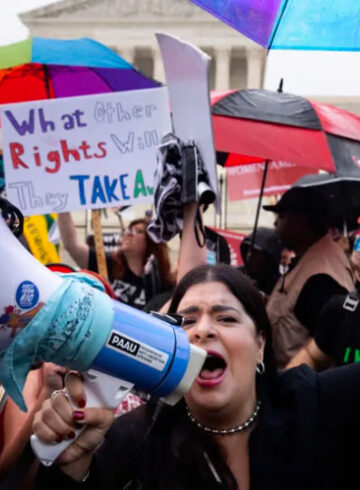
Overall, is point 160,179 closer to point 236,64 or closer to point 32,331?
point 32,331

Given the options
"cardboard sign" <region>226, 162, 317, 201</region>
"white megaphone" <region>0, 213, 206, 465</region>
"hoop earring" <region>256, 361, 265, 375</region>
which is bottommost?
"cardboard sign" <region>226, 162, 317, 201</region>

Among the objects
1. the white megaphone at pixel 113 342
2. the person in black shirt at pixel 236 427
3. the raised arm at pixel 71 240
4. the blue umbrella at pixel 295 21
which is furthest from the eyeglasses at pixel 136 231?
the white megaphone at pixel 113 342

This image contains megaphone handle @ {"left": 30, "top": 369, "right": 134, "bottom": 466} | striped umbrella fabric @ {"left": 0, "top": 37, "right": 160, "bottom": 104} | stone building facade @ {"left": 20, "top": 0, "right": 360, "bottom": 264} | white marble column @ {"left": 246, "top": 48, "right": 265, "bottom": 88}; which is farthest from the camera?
white marble column @ {"left": 246, "top": 48, "right": 265, "bottom": 88}

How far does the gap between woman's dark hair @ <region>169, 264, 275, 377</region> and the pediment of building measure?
46.9 metres

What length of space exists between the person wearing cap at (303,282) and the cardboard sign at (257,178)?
141 inches

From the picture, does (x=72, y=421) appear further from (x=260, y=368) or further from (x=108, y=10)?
(x=108, y=10)

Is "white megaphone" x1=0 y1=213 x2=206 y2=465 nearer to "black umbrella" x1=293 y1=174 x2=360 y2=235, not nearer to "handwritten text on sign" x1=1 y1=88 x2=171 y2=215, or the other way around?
"handwritten text on sign" x1=1 y1=88 x2=171 y2=215

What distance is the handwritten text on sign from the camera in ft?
12.8

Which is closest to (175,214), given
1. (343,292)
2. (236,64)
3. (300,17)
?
(300,17)

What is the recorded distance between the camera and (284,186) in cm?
771

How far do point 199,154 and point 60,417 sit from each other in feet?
4.53

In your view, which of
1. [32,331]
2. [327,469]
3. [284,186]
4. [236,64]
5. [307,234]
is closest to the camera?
[32,331]

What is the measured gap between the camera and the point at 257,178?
28.0 ft

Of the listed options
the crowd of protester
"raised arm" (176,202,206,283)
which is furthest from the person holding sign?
the crowd of protester
